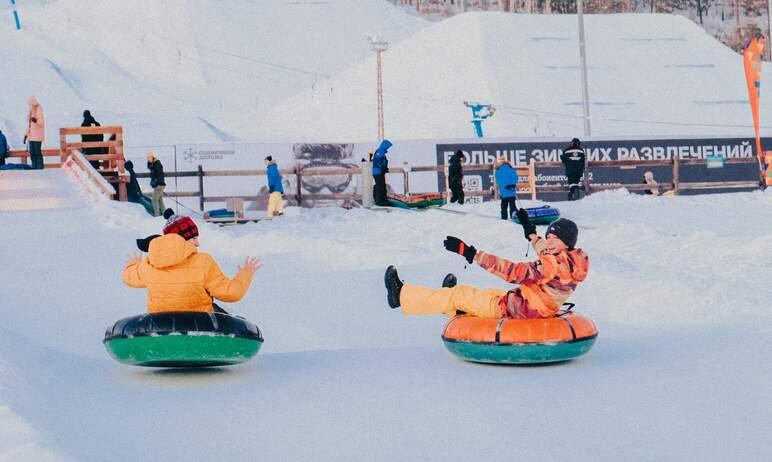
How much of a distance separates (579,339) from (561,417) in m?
1.51

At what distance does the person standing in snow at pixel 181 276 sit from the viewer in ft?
25.3

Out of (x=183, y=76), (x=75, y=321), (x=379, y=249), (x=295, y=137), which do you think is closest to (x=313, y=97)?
(x=295, y=137)

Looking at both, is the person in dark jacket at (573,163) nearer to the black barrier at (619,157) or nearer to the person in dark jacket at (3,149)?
the black barrier at (619,157)

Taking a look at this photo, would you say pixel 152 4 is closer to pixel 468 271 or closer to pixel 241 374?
pixel 468 271

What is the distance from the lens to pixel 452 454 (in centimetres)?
561

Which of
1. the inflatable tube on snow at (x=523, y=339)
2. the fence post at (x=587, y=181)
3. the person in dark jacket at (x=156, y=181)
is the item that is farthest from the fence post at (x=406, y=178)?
the inflatable tube on snow at (x=523, y=339)

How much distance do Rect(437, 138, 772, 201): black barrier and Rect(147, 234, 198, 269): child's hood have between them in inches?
849

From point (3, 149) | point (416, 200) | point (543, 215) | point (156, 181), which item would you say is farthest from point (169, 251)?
point (3, 149)

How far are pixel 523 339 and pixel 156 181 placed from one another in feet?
59.2

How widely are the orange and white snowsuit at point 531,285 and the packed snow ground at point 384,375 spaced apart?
40cm

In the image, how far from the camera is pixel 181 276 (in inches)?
305

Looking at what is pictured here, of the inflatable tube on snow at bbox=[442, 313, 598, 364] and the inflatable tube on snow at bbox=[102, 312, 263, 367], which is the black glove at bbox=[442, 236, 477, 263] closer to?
the inflatable tube on snow at bbox=[442, 313, 598, 364]

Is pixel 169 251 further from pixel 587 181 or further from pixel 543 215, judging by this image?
pixel 587 181

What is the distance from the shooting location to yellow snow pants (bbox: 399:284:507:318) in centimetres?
812
